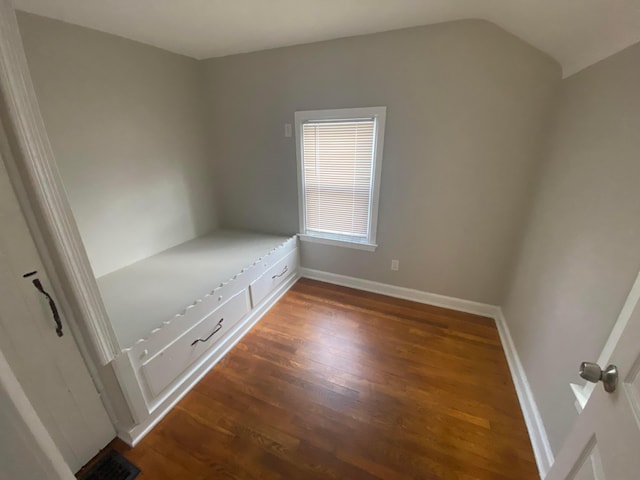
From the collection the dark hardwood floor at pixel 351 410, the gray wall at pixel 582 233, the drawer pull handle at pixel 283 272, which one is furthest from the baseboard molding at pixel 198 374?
the gray wall at pixel 582 233

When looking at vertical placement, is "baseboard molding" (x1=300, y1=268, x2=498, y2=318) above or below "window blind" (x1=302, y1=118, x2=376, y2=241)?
below

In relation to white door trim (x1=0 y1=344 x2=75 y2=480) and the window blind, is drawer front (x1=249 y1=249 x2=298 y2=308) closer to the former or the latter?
the window blind

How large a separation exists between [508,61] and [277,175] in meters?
1.99

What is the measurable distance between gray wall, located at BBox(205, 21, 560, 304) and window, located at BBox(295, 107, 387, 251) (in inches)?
3.5

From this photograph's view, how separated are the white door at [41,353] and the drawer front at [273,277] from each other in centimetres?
114

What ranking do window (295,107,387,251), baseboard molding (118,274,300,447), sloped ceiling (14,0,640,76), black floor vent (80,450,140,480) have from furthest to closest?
window (295,107,387,251)
baseboard molding (118,274,300,447)
black floor vent (80,450,140,480)
sloped ceiling (14,0,640,76)

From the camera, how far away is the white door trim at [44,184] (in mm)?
761

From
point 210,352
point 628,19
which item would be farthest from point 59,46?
A: point 628,19

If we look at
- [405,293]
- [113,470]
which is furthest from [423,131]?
[113,470]

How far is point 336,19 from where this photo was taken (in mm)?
1737

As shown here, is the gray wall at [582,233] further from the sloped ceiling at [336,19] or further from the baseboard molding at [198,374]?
the baseboard molding at [198,374]

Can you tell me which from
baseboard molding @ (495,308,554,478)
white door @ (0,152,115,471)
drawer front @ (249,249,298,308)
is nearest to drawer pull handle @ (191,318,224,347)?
drawer front @ (249,249,298,308)

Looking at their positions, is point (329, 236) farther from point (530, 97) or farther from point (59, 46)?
point (59, 46)

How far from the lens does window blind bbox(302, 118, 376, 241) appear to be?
2285mm
